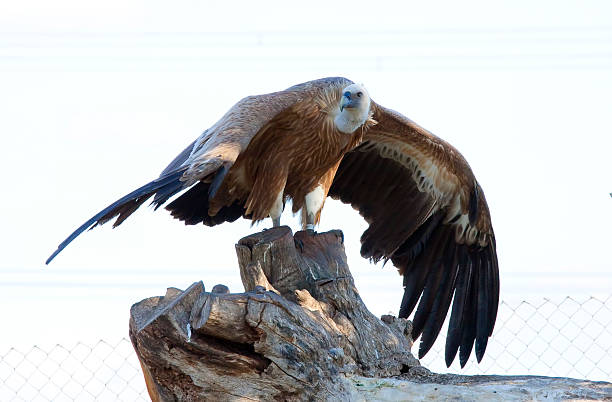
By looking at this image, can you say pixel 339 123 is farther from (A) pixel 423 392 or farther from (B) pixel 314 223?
(A) pixel 423 392

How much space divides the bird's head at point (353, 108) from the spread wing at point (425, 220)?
359 mm

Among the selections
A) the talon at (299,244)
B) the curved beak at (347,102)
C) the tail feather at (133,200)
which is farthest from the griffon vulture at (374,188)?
the talon at (299,244)

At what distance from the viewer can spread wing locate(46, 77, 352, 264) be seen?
471cm

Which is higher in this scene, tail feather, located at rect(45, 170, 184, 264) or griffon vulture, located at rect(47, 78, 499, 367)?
griffon vulture, located at rect(47, 78, 499, 367)

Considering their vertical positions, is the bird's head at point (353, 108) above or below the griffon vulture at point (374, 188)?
above

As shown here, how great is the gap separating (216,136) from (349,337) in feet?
5.55

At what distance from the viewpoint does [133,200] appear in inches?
184

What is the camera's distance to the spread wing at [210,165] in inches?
185

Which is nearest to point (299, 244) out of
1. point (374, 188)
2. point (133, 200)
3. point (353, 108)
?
point (133, 200)

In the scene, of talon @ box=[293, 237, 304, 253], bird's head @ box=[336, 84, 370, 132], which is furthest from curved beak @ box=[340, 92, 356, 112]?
talon @ box=[293, 237, 304, 253]

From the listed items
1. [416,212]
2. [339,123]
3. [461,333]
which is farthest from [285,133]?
[461,333]

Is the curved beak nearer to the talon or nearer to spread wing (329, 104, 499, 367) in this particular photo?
spread wing (329, 104, 499, 367)

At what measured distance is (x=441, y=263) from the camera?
22.1 feet

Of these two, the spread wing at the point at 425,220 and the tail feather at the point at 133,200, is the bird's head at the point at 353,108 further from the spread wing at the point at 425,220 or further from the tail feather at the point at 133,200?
the tail feather at the point at 133,200
